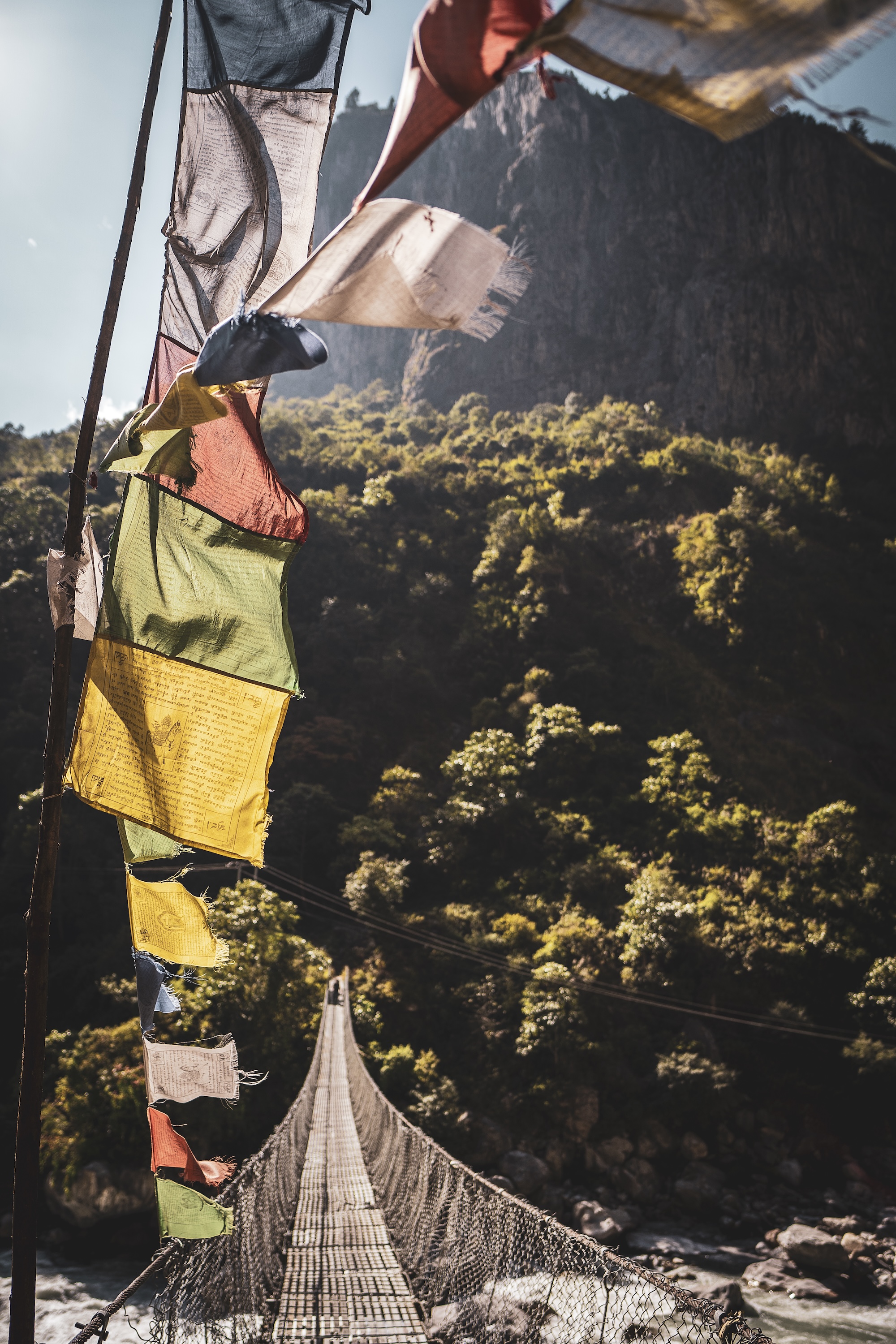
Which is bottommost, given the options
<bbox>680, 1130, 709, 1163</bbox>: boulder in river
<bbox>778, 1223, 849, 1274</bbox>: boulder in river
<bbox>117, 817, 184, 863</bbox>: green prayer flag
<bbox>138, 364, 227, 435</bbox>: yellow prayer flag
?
<bbox>778, 1223, 849, 1274</bbox>: boulder in river

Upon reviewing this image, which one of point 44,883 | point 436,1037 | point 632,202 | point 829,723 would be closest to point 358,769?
point 436,1037

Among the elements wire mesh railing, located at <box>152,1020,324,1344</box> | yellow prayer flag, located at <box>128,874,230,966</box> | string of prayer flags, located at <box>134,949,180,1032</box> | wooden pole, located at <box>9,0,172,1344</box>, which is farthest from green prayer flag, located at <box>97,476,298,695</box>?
wire mesh railing, located at <box>152,1020,324,1344</box>

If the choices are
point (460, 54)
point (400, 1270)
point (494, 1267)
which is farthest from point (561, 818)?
point (460, 54)

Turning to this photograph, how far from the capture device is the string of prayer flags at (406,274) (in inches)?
52.8

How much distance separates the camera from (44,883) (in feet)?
5.81

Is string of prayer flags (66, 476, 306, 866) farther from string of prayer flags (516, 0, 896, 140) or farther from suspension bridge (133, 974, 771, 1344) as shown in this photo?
suspension bridge (133, 974, 771, 1344)

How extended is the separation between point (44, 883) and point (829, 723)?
69.4 ft

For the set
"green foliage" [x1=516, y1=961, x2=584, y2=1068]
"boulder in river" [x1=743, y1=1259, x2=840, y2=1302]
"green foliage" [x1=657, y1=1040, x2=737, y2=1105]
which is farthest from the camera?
"green foliage" [x1=516, y1=961, x2=584, y2=1068]

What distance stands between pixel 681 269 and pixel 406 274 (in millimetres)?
42046

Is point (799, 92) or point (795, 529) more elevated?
point (795, 529)

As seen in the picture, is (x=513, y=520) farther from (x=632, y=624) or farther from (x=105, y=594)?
(x=105, y=594)

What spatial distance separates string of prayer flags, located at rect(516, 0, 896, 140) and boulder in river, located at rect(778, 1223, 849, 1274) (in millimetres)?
10112

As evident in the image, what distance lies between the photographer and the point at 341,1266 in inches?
165

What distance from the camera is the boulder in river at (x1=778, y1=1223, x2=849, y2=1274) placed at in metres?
7.73
